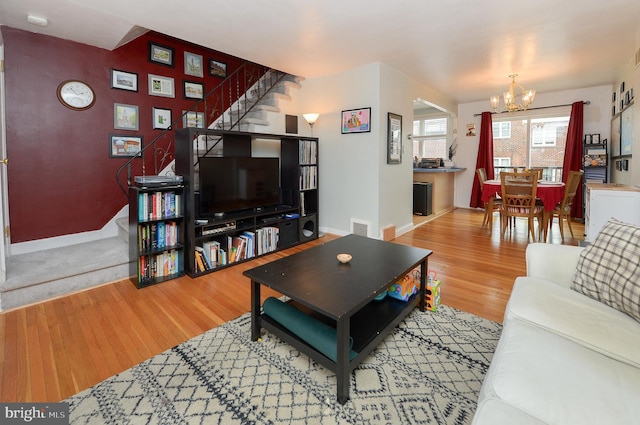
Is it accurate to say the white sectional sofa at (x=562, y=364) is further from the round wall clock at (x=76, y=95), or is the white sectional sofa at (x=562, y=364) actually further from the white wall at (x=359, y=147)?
the round wall clock at (x=76, y=95)

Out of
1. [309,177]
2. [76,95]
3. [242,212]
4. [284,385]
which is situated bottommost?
[284,385]

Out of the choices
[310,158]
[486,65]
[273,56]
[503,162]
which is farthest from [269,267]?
[503,162]

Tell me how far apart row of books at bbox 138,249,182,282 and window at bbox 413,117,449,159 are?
5875 mm

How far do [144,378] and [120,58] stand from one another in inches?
141

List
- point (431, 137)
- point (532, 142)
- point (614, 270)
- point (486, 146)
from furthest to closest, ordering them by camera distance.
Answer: point (431, 137)
point (486, 146)
point (532, 142)
point (614, 270)

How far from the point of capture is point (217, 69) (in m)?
4.45

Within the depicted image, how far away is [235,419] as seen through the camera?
4.35ft

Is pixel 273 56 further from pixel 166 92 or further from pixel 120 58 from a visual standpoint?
pixel 120 58

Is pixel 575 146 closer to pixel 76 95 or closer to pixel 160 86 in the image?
pixel 160 86

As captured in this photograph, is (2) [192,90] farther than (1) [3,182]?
Yes

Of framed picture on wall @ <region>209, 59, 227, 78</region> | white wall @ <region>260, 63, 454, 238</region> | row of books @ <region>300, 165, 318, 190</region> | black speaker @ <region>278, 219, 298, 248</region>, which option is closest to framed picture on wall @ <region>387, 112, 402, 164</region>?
white wall @ <region>260, 63, 454, 238</region>

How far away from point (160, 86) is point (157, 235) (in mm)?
2135

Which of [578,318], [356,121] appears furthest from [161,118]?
[578,318]

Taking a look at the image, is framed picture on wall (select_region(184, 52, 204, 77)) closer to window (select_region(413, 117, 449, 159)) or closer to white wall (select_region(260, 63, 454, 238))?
white wall (select_region(260, 63, 454, 238))
